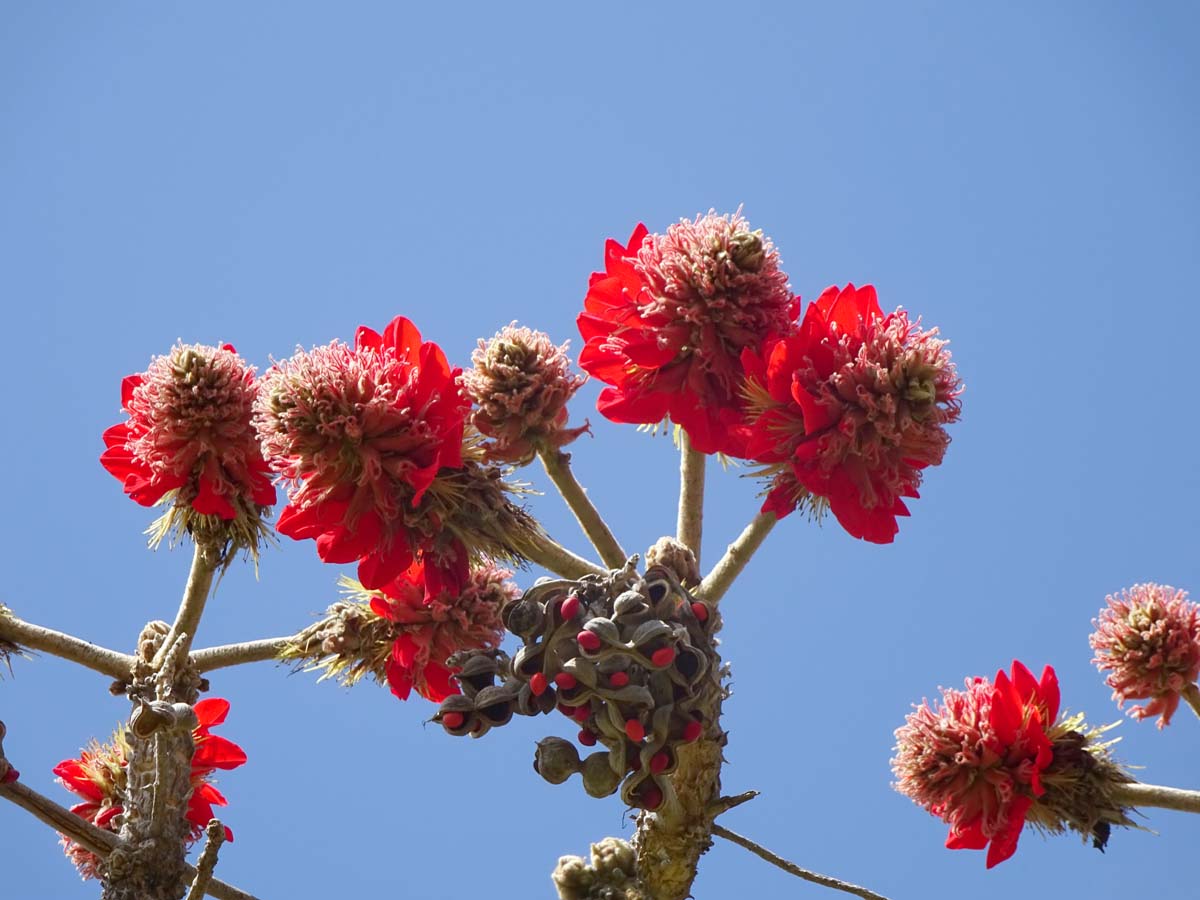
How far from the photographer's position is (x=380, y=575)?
2.92 meters

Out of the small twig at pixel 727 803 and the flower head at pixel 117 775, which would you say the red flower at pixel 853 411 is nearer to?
the small twig at pixel 727 803

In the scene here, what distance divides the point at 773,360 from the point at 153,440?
4.40ft

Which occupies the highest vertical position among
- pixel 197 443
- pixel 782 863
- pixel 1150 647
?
pixel 197 443

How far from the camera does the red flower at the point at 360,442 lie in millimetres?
2803

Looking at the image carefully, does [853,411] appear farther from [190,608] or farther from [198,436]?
[190,608]

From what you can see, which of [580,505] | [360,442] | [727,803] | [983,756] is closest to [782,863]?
[727,803]

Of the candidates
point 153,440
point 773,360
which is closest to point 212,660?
point 153,440

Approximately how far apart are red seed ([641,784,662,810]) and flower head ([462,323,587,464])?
788 millimetres

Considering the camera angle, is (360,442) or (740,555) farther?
(740,555)

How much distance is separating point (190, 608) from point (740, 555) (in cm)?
135

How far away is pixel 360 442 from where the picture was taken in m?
2.83

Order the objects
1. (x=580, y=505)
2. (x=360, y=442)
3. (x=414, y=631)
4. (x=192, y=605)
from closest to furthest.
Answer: (x=360, y=442)
(x=580, y=505)
(x=414, y=631)
(x=192, y=605)

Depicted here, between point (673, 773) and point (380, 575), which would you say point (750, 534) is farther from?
point (380, 575)

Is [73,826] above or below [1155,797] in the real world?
above
